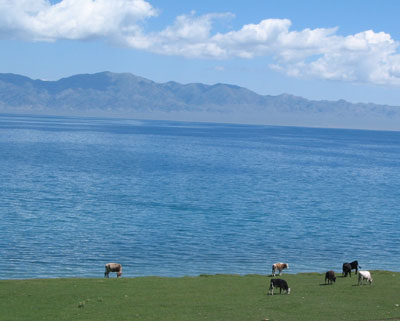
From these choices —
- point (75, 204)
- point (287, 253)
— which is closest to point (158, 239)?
point (287, 253)

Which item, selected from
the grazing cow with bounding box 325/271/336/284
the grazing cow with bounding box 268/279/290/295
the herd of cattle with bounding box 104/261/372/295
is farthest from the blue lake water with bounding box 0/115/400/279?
the grazing cow with bounding box 268/279/290/295

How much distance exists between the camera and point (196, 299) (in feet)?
106

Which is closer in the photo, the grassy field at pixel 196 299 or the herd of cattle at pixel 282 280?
the grassy field at pixel 196 299

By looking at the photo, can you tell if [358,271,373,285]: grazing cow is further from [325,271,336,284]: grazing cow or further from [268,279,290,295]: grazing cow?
[268,279,290,295]: grazing cow

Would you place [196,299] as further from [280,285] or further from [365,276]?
[365,276]

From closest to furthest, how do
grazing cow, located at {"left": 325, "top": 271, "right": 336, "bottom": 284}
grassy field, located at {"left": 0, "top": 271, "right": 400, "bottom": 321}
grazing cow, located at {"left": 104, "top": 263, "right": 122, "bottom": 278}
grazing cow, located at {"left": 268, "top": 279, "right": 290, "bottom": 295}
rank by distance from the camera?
grassy field, located at {"left": 0, "top": 271, "right": 400, "bottom": 321}
grazing cow, located at {"left": 268, "top": 279, "right": 290, "bottom": 295}
grazing cow, located at {"left": 325, "top": 271, "right": 336, "bottom": 284}
grazing cow, located at {"left": 104, "top": 263, "right": 122, "bottom": 278}

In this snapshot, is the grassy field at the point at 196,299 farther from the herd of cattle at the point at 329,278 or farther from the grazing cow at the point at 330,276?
the grazing cow at the point at 330,276

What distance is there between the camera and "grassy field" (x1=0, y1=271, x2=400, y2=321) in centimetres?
2833

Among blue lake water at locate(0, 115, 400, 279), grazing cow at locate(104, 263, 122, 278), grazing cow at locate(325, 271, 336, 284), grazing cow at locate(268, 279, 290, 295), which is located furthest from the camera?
blue lake water at locate(0, 115, 400, 279)

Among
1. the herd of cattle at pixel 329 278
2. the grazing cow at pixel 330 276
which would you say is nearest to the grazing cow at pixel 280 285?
the herd of cattle at pixel 329 278

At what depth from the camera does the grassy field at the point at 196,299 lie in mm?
28328

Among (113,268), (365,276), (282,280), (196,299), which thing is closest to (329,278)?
(365,276)

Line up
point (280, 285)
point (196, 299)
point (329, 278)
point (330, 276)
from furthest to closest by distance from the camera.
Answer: point (329, 278)
point (330, 276)
point (280, 285)
point (196, 299)

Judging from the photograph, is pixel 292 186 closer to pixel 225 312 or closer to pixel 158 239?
pixel 158 239
